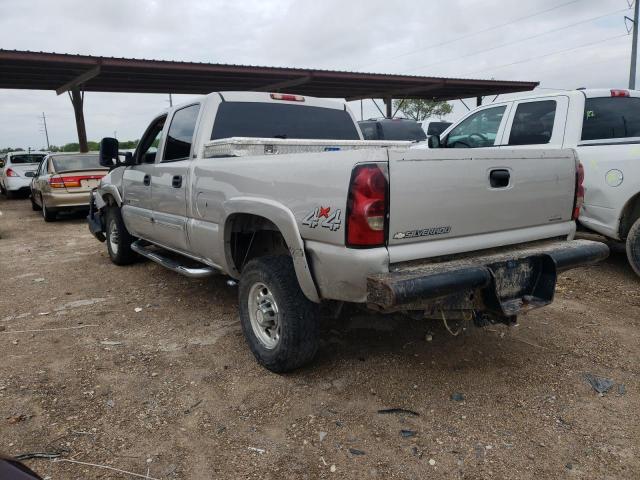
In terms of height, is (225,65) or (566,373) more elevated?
(225,65)

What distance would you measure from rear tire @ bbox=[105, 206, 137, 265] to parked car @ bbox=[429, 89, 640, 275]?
389 cm

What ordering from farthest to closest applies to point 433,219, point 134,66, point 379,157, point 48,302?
point 134,66 < point 48,302 < point 433,219 < point 379,157

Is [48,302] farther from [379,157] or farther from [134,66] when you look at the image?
[134,66]

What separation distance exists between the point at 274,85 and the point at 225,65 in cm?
295

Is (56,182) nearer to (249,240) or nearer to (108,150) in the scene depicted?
(108,150)

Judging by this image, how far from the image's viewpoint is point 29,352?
370cm

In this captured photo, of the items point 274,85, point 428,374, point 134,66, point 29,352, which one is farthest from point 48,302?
point 274,85

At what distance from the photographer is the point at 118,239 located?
6.12 meters

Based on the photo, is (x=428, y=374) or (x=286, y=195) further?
(x=428, y=374)

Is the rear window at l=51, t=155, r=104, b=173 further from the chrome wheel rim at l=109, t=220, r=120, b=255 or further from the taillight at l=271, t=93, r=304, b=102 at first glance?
the taillight at l=271, t=93, r=304, b=102

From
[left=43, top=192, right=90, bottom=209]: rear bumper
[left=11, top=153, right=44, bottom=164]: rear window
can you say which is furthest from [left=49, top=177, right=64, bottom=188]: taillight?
[left=11, top=153, right=44, bottom=164]: rear window

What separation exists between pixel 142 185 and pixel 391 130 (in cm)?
931

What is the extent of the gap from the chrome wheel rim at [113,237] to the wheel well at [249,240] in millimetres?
3119

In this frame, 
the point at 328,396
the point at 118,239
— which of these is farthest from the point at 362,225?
the point at 118,239
